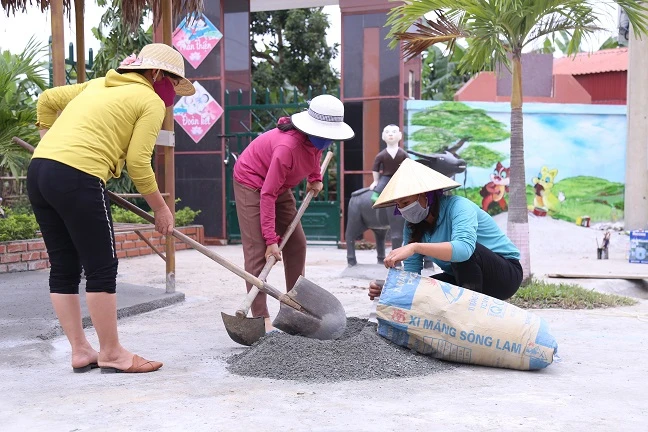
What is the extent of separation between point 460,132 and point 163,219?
30.4 ft

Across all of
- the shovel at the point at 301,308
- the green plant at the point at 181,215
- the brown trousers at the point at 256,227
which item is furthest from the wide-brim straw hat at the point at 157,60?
the green plant at the point at 181,215

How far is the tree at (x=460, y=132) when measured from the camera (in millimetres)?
12484

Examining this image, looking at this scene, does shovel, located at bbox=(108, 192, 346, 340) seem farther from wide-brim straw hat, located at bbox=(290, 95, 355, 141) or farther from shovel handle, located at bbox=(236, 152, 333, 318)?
wide-brim straw hat, located at bbox=(290, 95, 355, 141)

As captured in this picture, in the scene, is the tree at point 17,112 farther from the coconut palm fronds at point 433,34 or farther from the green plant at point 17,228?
the coconut palm fronds at point 433,34

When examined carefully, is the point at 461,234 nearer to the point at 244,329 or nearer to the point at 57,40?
the point at 244,329

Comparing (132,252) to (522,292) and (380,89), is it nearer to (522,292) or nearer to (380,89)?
(380,89)

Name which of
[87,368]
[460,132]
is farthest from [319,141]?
[460,132]

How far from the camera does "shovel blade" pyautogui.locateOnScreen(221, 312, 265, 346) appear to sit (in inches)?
181

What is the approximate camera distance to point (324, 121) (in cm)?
486

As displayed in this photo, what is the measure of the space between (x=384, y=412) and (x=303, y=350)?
1.00m

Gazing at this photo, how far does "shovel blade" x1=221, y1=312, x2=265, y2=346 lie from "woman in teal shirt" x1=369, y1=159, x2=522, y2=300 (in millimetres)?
709

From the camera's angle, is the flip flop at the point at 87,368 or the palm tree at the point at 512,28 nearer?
the flip flop at the point at 87,368

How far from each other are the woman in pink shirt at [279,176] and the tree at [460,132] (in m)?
7.35

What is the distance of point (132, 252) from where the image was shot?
10438mm
